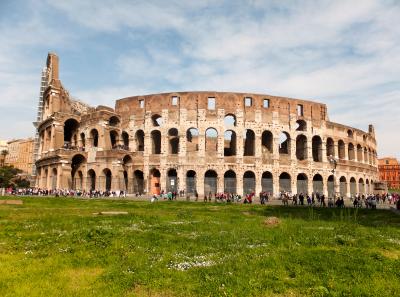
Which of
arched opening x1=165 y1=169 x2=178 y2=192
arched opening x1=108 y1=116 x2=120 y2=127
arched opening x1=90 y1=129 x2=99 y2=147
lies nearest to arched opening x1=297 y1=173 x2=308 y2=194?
arched opening x1=165 y1=169 x2=178 y2=192

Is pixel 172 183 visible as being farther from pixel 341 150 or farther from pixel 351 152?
pixel 351 152

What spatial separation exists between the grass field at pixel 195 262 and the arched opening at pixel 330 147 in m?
37.2

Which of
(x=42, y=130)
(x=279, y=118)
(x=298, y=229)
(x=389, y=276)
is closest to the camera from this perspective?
(x=389, y=276)

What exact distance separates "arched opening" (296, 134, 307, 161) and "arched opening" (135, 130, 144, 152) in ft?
72.6

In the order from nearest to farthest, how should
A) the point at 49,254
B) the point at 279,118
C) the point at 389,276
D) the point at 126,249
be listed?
the point at 389,276
the point at 49,254
the point at 126,249
the point at 279,118

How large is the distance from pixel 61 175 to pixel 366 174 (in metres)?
44.7

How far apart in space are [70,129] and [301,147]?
34044 millimetres

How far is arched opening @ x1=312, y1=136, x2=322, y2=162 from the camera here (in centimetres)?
4759

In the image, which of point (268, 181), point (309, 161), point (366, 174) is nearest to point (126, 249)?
point (268, 181)

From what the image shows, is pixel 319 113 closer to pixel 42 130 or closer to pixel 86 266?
pixel 42 130

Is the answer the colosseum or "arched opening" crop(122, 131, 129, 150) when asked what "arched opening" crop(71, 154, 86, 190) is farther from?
"arched opening" crop(122, 131, 129, 150)

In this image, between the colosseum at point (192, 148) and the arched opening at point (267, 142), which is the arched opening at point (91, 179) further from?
the arched opening at point (267, 142)

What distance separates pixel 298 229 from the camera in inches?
541

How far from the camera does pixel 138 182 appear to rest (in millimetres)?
44625
